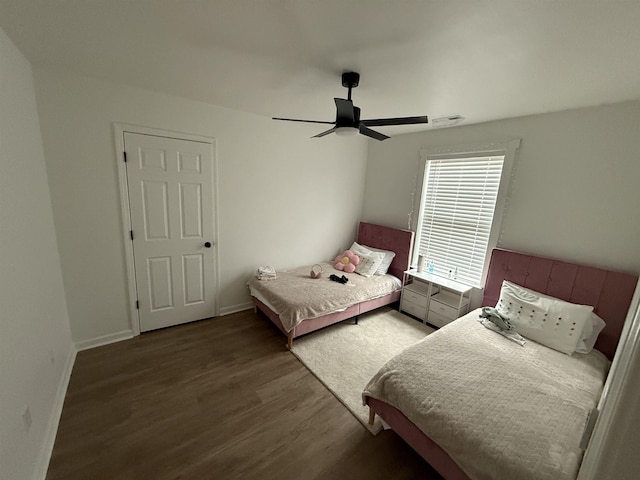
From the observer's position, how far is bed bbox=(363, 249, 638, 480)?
1.24m

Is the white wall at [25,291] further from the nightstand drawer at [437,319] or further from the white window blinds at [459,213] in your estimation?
the white window blinds at [459,213]

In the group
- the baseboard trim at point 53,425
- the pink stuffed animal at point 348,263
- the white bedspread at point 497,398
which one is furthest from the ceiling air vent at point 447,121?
the baseboard trim at point 53,425

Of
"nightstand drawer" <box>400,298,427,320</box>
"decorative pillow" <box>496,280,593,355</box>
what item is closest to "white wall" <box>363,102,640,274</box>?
"decorative pillow" <box>496,280,593,355</box>

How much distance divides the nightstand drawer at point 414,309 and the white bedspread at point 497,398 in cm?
119

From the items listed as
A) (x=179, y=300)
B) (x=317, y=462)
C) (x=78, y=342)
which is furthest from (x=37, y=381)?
(x=317, y=462)

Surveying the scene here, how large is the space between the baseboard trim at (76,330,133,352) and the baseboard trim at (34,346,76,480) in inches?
8.4

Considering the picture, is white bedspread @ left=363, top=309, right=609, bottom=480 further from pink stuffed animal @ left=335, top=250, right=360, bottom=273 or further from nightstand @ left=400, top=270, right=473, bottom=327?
pink stuffed animal @ left=335, top=250, right=360, bottom=273

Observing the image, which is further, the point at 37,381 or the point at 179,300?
the point at 179,300

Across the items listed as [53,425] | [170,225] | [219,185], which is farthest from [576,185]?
[53,425]

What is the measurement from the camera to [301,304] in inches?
104

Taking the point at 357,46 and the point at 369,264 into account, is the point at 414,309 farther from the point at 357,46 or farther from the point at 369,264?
the point at 357,46

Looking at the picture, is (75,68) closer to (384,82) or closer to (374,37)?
(374,37)

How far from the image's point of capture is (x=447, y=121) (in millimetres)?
2973

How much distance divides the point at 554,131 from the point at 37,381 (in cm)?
451
